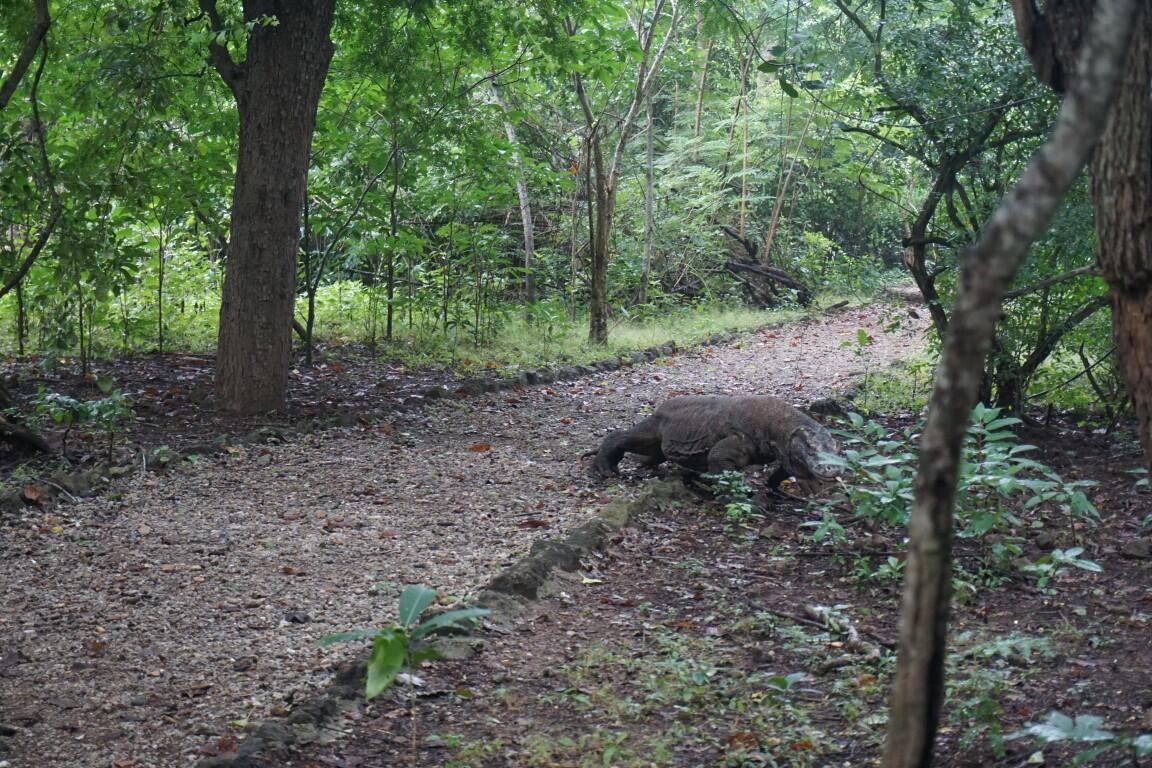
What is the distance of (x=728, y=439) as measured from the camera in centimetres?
634

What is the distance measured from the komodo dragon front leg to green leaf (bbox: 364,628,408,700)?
13.9ft

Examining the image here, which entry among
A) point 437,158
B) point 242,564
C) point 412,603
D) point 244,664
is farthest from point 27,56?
point 412,603

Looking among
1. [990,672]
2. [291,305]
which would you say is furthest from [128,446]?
[990,672]

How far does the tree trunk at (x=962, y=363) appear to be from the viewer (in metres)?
1.44

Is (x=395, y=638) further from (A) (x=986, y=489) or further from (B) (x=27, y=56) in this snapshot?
(B) (x=27, y=56)

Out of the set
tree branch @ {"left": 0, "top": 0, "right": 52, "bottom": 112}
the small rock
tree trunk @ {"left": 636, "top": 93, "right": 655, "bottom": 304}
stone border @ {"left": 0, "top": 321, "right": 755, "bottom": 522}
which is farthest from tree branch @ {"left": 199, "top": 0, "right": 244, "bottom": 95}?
tree trunk @ {"left": 636, "top": 93, "right": 655, "bottom": 304}

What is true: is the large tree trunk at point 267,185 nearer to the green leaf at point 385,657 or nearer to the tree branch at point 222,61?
the tree branch at point 222,61

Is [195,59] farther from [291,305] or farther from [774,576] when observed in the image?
[774,576]

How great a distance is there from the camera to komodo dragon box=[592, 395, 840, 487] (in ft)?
19.6

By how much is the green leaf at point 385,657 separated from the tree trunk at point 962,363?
1414mm

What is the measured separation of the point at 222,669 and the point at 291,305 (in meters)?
4.84

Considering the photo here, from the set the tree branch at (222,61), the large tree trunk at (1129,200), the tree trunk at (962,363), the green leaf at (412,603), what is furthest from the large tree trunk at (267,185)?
the tree trunk at (962,363)

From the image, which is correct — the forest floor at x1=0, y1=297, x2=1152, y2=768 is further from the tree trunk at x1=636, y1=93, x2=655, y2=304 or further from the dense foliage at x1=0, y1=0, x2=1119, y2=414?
the tree trunk at x1=636, y1=93, x2=655, y2=304

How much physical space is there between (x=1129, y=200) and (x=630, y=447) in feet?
15.1
